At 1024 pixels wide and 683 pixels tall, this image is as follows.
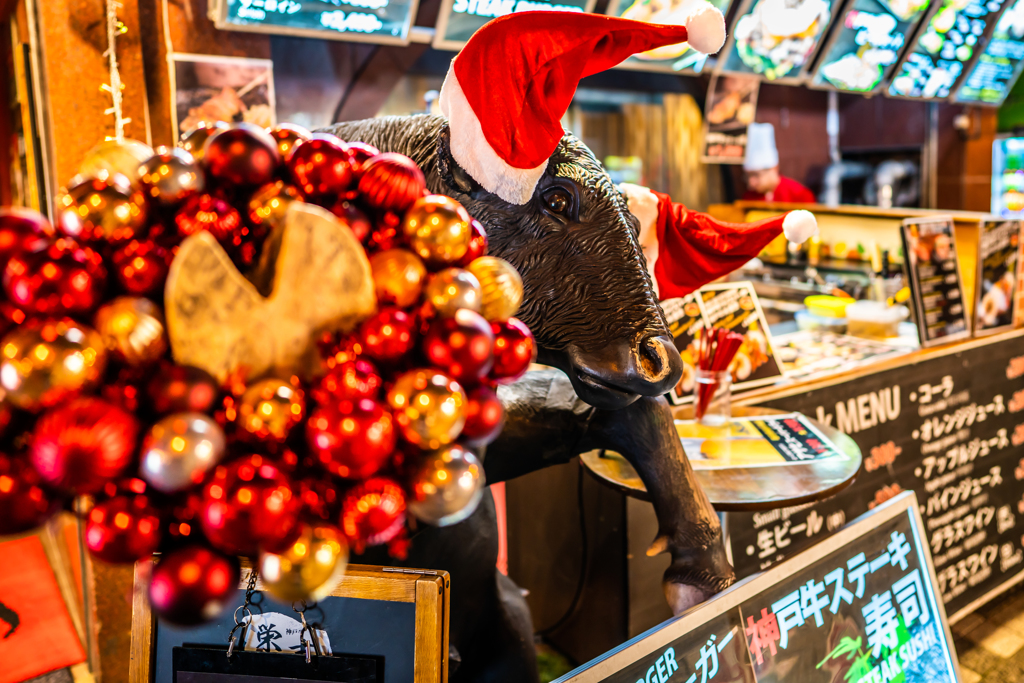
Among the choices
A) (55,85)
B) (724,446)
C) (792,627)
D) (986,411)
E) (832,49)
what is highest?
(832,49)

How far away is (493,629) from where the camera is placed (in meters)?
1.00

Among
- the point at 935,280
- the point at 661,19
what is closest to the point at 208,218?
the point at 935,280

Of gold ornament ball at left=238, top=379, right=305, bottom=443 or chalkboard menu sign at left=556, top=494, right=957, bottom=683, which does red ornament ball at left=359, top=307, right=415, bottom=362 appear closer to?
gold ornament ball at left=238, top=379, right=305, bottom=443

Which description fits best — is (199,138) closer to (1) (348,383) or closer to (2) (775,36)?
(1) (348,383)

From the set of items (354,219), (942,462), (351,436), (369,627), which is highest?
(354,219)

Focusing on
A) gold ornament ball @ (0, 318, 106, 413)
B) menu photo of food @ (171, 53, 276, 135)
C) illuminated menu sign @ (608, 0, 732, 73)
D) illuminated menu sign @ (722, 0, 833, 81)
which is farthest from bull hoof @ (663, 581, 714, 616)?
illuminated menu sign @ (722, 0, 833, 81)

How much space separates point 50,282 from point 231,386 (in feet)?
0.36

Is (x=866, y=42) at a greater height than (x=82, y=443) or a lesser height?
greater

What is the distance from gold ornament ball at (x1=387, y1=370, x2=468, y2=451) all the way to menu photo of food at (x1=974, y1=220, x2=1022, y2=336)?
275 cm

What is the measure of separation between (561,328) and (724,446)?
75cm

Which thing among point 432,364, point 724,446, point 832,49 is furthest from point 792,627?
point 832,49

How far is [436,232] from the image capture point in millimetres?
461

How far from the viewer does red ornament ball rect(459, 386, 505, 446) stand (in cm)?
45

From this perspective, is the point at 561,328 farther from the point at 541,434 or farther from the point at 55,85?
the point at 55,85
